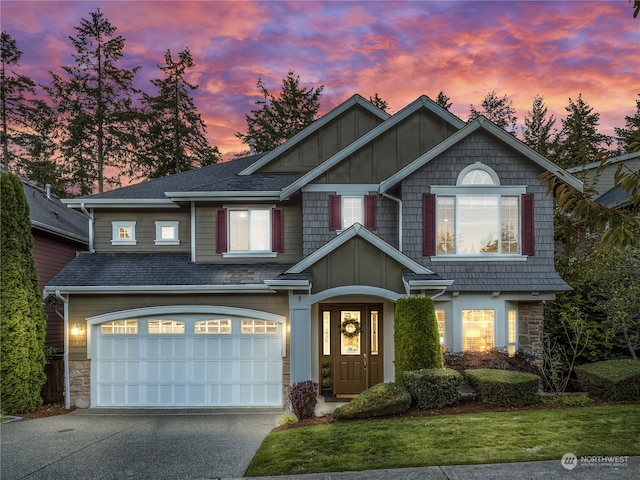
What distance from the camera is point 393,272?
10.0 m

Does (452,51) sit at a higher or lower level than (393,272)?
higher

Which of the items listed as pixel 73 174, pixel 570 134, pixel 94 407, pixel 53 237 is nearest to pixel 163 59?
pixel 73 174

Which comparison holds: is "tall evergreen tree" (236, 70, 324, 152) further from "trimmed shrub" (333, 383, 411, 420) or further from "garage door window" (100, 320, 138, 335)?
"trimmed shrub" (333, 383, 411, 420)

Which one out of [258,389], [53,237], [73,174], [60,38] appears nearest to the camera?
[258,389]

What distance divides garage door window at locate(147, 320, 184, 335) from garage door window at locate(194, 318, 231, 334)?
43 cm

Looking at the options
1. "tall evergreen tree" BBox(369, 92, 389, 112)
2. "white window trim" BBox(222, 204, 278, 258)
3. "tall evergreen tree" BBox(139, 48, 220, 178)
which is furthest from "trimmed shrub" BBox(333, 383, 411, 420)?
"tall evergreen tree" BBox(369, 92, 389, 112)

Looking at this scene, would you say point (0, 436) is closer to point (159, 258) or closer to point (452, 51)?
point (159, 258)

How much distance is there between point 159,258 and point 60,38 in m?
18.9

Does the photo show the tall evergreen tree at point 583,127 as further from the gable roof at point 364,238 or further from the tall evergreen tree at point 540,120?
the gable roof at point 364,238

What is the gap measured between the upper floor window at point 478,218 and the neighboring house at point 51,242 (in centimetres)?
1115

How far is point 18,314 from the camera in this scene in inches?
408

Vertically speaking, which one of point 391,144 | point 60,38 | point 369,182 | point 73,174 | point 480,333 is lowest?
point 480,333

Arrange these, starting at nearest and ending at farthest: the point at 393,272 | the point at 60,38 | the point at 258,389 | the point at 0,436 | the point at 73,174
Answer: the point at 0,436 < the point at 393,272 < the point at 258,389 < the point at 60,38 < the point at 73,174

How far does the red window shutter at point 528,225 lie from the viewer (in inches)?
430
